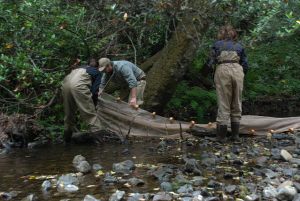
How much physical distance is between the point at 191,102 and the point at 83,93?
558 cm

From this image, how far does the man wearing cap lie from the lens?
787 cm

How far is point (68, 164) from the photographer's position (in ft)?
20.8

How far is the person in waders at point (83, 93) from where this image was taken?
25.4 feet

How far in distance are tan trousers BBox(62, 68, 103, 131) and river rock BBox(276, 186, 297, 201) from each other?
166 inches

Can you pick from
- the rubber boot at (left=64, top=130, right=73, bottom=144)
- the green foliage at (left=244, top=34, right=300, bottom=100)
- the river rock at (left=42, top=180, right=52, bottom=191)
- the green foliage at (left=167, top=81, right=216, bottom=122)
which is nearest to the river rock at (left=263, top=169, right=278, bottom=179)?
the river rock at (left=42, top=180, right=52, bottom=191)

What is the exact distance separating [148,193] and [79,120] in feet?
14.3

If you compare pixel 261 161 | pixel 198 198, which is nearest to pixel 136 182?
pixel 198 198

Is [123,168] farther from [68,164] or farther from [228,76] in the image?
[228,76]

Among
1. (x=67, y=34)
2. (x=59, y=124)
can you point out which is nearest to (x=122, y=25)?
(x=67, y=34)

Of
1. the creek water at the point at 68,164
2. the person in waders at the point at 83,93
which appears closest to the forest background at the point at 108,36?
the person in waders at the point at 83,93

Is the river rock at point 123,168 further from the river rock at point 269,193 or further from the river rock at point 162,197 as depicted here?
the river rock at point 269,193

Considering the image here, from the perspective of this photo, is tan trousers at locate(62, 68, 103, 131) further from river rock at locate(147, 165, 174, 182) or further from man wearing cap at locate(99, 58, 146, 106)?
river rock at locate(147, 165, 174, 182)

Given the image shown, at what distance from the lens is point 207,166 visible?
19.3 feet

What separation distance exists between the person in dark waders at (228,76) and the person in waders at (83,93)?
1.99 metres
